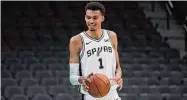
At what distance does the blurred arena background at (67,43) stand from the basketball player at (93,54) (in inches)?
124

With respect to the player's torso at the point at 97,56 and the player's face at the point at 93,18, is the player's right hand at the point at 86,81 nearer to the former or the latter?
the player's torso at the point at 97,56

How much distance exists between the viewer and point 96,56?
12.9 feet

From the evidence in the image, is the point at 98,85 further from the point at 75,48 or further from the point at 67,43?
the point at 67,43

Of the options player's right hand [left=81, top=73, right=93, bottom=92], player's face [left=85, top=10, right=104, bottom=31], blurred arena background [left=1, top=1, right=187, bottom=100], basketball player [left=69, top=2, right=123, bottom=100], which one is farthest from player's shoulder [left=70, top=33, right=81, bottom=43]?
blurred arena background [left=1, top=1, right=187, bottom=100]

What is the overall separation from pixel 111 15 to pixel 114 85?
28.3 ft

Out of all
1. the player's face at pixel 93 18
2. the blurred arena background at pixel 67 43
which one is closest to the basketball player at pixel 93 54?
the player's face at pixel 93 18

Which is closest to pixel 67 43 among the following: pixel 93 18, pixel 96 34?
pixel 96 34

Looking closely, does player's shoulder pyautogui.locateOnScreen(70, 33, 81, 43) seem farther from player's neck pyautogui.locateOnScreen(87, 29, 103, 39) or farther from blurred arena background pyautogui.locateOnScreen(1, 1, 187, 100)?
blurred arena background pyautogui.locateOnScreen(1, 1, 187, 100)

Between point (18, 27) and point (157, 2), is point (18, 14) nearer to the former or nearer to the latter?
point (18, 27)

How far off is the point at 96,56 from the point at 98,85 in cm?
23

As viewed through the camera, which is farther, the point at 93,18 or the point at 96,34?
the point at 96,34

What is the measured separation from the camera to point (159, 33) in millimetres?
12156

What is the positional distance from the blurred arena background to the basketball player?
3.16m

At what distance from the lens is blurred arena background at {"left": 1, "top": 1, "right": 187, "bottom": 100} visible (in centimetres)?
789
